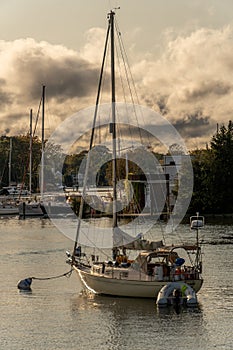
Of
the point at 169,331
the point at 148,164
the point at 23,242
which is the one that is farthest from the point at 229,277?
the point at 148,164

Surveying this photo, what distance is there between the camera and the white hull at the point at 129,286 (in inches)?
1863

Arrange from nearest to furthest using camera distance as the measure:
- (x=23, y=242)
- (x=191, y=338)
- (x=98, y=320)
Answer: (x=191, y=338), (x=98, y=320), (x=23, y=242)

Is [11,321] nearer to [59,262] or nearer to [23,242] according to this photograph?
[59,262]

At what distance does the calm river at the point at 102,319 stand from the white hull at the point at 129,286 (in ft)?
1.51

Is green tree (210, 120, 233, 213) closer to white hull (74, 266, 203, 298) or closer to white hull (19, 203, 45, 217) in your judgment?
white hull (19, 203, 45, 217)

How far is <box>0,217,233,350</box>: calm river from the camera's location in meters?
39.4

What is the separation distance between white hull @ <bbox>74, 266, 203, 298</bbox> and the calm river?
460 millimetres

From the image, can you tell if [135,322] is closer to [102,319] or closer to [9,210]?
[102,319]

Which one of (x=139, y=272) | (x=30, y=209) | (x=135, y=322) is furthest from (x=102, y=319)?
(x=30, y=209)

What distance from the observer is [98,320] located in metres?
44.2

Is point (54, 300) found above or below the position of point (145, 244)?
below

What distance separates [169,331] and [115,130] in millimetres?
15577

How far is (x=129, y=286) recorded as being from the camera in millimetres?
47656

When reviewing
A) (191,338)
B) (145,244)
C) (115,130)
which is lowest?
(191,338)
